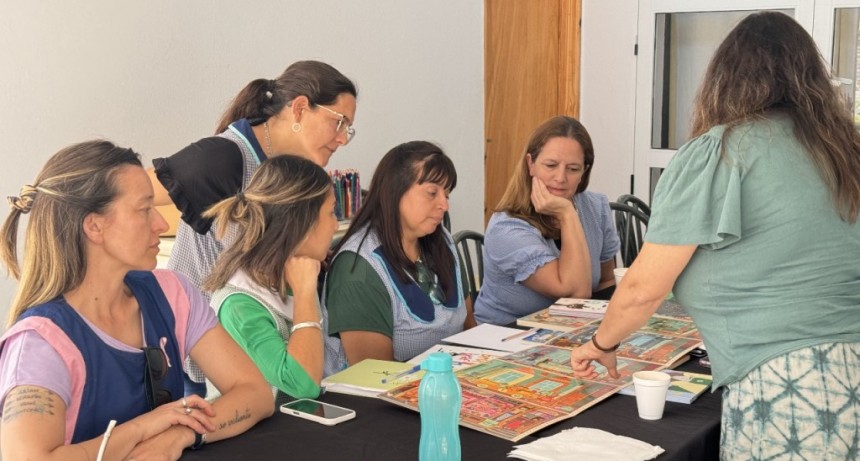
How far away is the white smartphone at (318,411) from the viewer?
1.86m

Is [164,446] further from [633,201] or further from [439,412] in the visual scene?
[633,201]

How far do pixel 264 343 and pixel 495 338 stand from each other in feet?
2.34

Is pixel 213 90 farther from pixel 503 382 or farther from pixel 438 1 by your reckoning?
pixel 503 382

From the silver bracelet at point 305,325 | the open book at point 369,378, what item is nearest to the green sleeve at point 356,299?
the open book at point 369,378

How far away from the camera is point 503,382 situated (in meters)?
2.08

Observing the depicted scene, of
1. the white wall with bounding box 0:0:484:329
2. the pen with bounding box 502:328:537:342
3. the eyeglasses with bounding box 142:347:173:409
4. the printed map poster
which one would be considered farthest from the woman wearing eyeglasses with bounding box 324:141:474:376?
the white wall with bounding box 0:0:484:329

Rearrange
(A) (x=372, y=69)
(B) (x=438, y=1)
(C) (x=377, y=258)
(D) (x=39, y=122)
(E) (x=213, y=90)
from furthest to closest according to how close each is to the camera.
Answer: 1. (B) (x=438, y=1)
2. (A) (x=372, y=69)
3. (E) (x=213, y=90)
4. (D) (x=39, y=122)
5. (C) (x=377, y=258)

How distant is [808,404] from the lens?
5.57ft

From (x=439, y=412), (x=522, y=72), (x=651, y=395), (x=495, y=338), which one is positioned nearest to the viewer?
(x=439, y=412)

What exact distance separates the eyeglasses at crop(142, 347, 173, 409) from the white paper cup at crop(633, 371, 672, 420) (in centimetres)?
92

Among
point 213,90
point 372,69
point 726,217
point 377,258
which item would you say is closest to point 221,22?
point 213,90

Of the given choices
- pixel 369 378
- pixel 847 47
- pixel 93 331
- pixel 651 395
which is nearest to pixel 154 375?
pixel 93 331

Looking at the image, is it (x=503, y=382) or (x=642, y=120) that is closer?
(x=503, y=382)

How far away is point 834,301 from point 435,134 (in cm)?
382
